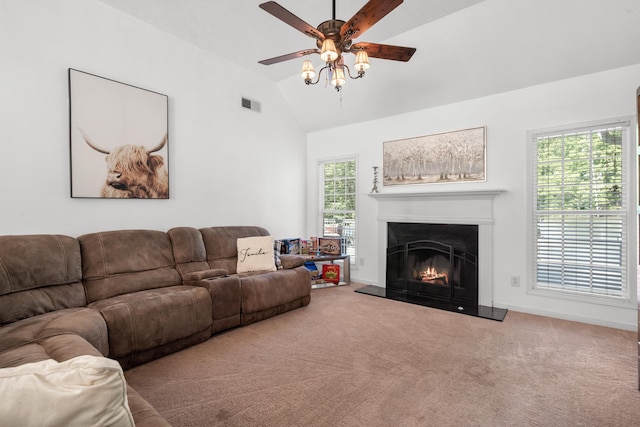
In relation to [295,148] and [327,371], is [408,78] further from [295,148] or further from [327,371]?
[327,371]

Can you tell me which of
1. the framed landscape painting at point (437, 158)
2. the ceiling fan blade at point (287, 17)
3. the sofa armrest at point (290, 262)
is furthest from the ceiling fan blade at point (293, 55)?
the framed landscape painting at point (437, 158)

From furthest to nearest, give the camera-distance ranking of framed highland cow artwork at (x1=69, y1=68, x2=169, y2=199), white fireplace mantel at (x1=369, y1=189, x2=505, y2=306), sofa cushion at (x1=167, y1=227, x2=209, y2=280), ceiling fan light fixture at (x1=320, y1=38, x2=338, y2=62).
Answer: white fireplace mantel at (x1=369, y1=189, x2=505, y2=306) → sofa cushion at (x1=167, y1=227, x2=209, y2=280) → framed highland cow artwork at (x1=69, y1=68, x2=169, y2=199) → ceiling fan light fixture at (x1=320, y1=38, x2=338, y2=62)

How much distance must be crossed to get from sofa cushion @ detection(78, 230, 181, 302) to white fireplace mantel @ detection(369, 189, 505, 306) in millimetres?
2920

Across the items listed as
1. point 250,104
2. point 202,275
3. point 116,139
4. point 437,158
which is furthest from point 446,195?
point 116,139

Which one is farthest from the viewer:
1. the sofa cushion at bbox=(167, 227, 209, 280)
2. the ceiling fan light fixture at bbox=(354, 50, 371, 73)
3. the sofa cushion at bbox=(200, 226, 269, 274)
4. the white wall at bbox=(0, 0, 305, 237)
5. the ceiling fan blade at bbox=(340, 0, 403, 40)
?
the sofa cushion at bbox=(200, 226, 269, 274)

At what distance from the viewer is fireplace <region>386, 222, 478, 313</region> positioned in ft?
13.5

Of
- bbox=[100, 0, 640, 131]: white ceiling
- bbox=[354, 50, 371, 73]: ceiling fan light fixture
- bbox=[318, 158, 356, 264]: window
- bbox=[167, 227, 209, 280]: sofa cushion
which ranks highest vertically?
bbox=[100, 0, 640, 131]: white ceiling

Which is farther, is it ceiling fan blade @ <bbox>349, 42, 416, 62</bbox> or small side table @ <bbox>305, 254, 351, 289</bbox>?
small side table @ <bbox>305, 254, 351, 289</bbox>

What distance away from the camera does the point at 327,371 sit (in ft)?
7.91

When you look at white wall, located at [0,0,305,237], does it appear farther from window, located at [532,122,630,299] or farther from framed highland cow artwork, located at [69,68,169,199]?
window, located at [532,122,630,299]

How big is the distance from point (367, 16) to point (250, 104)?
2888 mm

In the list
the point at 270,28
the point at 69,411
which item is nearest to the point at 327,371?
the point at 69,411

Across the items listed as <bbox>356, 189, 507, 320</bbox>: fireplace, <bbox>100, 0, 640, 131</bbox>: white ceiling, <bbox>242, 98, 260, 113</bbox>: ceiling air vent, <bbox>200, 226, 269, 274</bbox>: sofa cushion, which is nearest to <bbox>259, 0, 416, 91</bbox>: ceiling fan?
<bbox>100, 0, 640, 131</bbox>: white ceiling

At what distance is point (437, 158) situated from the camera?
4.43 metres
